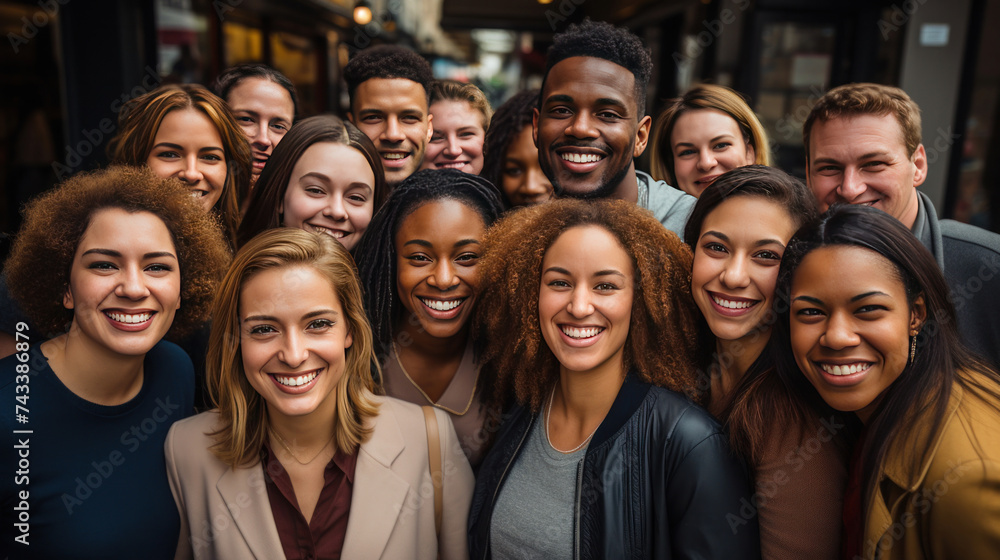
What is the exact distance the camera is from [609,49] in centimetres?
313

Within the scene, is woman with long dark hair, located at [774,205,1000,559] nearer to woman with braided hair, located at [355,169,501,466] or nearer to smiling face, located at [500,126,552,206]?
woman with braided hair, located at [355,169,501,466]

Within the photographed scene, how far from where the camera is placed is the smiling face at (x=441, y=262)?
2848mm

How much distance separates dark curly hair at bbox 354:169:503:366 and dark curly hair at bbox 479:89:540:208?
3.15ft

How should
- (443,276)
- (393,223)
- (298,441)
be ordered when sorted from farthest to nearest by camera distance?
1. (393,223)
2. (443,276)
3. (298,441)

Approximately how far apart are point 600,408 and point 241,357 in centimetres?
137

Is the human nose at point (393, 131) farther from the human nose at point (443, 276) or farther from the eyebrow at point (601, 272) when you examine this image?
the eyebrow at point (601, 272)

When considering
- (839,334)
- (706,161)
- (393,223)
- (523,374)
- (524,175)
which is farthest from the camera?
(524,175)

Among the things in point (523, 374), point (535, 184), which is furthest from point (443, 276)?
point (535, 184)

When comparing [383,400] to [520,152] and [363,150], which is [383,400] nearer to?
[363,150]

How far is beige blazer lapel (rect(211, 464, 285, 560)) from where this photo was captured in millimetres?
2312

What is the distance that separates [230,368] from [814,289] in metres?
2.07

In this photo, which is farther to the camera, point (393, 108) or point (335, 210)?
point (393, 108)

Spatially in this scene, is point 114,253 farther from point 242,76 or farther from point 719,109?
point 719,109

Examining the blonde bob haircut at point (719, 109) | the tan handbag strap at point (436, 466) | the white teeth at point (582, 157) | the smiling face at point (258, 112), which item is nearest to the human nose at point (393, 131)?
the smiling face at point (258, 112)
